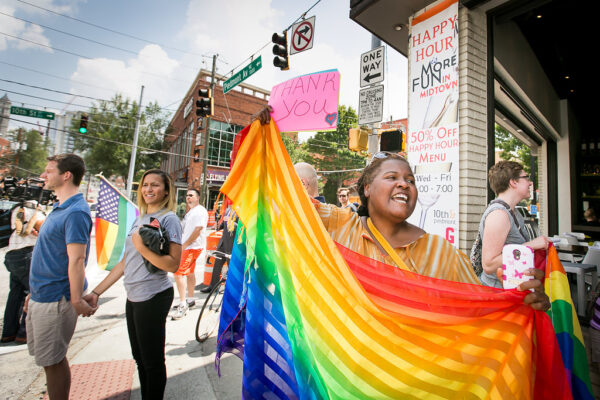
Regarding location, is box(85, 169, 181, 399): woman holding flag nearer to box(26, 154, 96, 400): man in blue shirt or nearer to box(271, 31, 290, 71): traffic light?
box(26, 154, 96, 400): man in blue shirt

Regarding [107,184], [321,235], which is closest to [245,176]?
[321,235]

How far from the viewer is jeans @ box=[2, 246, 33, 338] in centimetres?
371

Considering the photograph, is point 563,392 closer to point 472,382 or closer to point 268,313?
point 472,382

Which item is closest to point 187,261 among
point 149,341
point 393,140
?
point 149,341

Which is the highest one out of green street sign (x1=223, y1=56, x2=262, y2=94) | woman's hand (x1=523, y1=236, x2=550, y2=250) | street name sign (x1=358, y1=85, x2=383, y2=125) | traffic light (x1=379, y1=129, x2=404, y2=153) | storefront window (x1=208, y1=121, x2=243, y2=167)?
storefront window (x1=208, y1=121, x2=243, y2=167)

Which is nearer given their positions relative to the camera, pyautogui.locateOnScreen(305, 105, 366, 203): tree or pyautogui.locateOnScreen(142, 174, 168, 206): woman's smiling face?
pyautogui.locateOnScreen(142, 174, 168, 206): woman's smiling face

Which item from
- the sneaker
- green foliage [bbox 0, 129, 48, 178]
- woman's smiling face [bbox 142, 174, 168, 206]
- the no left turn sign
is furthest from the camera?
green foliage [bbox 0, 129, 48, 178]

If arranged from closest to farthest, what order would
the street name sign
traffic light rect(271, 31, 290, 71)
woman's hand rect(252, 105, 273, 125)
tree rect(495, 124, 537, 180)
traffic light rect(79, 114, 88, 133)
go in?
woman's hand rect(252, 105, 273, 125) → the street name sign → traffic light rect(271, 31, 290, 71) → traffic light rect(79, 114, 88, 133) → tree rect(495, 124, 537, 180)

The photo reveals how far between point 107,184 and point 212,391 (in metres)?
3.48

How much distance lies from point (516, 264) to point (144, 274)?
2483 millimetres

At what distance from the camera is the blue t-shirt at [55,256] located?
2.29 m

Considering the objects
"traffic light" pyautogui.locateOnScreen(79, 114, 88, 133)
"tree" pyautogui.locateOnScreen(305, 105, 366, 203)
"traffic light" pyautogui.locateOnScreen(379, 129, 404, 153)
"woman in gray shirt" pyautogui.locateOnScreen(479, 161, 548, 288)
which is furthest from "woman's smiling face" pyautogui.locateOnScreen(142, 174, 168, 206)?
"tree" pyautogui.locateOnScreen(305, 105, 366, 203)

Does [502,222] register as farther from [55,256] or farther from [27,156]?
[27,156]

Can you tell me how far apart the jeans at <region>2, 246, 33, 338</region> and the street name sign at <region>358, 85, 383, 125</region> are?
5.65 m
